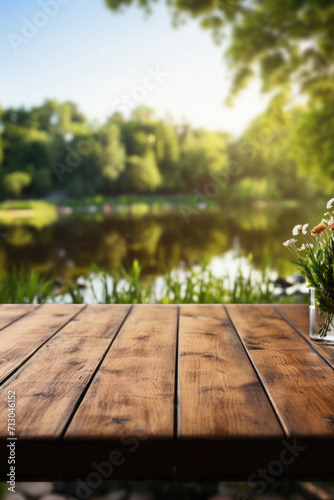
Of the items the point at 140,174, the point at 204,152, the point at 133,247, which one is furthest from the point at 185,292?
the point at 204,152

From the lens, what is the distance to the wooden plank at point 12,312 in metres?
1.50

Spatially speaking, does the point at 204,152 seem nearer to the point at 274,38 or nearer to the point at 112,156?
the point at 112,156

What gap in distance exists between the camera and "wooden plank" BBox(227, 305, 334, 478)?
706mm

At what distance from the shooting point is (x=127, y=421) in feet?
A: 2.46

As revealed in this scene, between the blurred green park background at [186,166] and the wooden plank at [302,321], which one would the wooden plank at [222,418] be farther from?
the blurred green park background at [186,166]

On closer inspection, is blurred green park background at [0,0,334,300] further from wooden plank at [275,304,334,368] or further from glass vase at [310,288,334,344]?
glass vase at [310,288,334,344]

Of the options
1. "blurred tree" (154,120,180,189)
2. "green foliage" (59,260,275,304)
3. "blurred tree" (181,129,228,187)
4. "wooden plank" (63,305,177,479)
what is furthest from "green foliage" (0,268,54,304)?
"blurred tree" (154,120,180,189)

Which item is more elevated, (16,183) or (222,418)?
(16,183)

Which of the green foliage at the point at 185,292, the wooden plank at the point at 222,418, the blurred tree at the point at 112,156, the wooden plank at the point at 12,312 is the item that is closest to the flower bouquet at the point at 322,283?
the wooden plank at the point at 222,418

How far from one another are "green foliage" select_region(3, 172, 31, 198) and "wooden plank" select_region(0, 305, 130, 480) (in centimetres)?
1112

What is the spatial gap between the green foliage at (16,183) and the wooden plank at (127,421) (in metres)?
11.5

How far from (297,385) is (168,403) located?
0.27m

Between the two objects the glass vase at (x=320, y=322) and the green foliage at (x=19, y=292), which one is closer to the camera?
the glass vase at (x=320, y=322)

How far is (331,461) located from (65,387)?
1.64 ft
